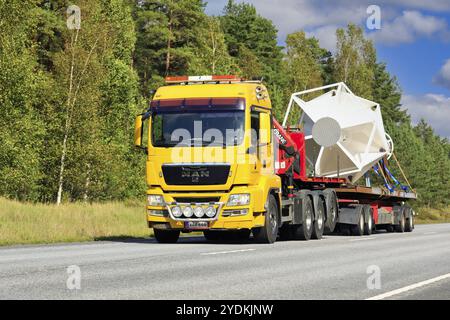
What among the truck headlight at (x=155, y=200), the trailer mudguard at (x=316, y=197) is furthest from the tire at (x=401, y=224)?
the truck headlight at (x=155, y=200)

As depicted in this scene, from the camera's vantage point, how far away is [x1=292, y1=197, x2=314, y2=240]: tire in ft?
64.7

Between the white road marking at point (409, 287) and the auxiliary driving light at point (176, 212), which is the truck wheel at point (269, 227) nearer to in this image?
the auxiliary driving light at point (176, 212)

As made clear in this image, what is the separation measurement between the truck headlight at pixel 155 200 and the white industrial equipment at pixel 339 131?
7893mm

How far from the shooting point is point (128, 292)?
27.2 feet

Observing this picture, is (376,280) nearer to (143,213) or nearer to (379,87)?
(143,213)

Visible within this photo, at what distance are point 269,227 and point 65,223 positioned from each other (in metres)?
6.42

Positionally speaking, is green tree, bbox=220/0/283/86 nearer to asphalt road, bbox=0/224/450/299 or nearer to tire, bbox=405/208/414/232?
tire, bbox=405/208/414/232

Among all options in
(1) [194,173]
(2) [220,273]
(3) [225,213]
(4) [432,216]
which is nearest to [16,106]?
(1) [194,173]

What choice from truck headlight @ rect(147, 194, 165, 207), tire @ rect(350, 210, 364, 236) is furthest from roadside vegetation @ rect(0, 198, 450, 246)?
tire @ rect(350, 210, 364, 236)

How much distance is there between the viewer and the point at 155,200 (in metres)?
16.8

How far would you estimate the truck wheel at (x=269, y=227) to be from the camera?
17250 mm

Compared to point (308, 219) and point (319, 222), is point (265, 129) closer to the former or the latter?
point (308, 219)
